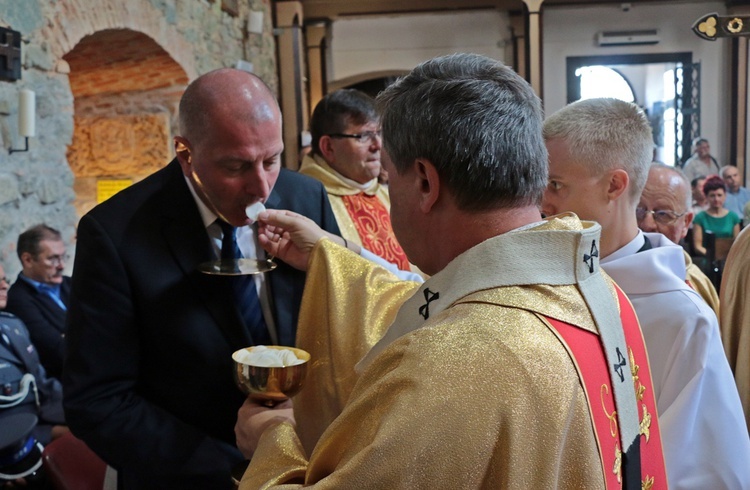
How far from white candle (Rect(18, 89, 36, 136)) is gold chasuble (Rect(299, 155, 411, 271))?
1.46 metres

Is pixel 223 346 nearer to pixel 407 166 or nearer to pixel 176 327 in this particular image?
pixel 176 327

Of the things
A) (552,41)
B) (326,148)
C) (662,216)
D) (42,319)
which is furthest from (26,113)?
(552,41)

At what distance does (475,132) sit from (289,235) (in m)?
0.76

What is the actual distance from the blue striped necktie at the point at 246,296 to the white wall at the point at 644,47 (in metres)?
10.4

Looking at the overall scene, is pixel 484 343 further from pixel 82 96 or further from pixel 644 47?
pixel 644 47

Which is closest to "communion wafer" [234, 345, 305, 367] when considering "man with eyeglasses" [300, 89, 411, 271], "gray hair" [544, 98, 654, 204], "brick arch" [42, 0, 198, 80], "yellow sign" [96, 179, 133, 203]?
"gray hair" [544, 98, 654, 204]

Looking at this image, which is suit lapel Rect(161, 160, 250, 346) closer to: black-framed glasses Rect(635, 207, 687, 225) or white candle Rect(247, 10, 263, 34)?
black-framed glasses Rect(635, 207, 687, 225)

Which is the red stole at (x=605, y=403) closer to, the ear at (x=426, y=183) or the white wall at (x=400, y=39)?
the ear at (x=426, y=183)

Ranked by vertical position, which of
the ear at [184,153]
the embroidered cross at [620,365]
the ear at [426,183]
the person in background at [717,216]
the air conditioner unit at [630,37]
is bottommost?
the person in background at [717,216]

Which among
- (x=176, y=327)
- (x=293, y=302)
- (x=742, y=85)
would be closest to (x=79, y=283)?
(x=176, y=327)

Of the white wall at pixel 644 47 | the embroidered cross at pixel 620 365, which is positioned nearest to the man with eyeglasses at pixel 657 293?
the embroidered cross at pixel 620 365

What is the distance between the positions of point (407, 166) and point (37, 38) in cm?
382

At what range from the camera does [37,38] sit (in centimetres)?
433

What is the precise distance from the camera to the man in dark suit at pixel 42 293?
397 centimetres
